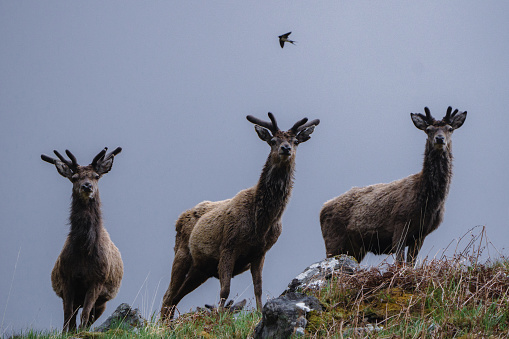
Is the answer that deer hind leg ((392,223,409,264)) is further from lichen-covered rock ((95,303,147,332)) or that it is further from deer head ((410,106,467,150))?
lichen-covered rock ((95,303,147,332))

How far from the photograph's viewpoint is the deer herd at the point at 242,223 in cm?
1015

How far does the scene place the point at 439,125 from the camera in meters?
11.6

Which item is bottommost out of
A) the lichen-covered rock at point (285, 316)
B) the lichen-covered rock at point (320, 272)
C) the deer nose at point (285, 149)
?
the lichen-covered rock at point (285, 316)

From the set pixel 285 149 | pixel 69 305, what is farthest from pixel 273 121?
pixel 69 305

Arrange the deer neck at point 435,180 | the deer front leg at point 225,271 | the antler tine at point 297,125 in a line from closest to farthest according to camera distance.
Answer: the deer front leg at point 225,271 < the antler tine at point 297,125 < the deer neck at point 435,180

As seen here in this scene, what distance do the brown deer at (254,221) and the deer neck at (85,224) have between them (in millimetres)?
1692

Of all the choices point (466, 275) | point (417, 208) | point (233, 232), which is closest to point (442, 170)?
point (417, 208)

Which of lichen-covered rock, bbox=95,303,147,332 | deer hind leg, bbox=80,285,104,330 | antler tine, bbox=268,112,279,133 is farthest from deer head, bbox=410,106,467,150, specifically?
deer hind leg, bbox=80,285,104,330

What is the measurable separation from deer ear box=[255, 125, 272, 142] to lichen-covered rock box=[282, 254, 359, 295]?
3312mm

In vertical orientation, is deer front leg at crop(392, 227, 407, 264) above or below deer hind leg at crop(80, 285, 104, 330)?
above

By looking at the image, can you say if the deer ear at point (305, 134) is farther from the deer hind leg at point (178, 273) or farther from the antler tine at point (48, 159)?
the antler tine at point (48, 159)

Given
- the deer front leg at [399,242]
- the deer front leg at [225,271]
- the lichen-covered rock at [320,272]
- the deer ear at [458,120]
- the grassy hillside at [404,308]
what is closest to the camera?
the grassy hillside at [404,308]

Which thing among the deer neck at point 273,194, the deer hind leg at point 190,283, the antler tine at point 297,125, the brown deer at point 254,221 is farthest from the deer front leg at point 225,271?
the antler tine at point 297,125

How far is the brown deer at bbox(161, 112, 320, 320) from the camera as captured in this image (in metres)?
10.1
